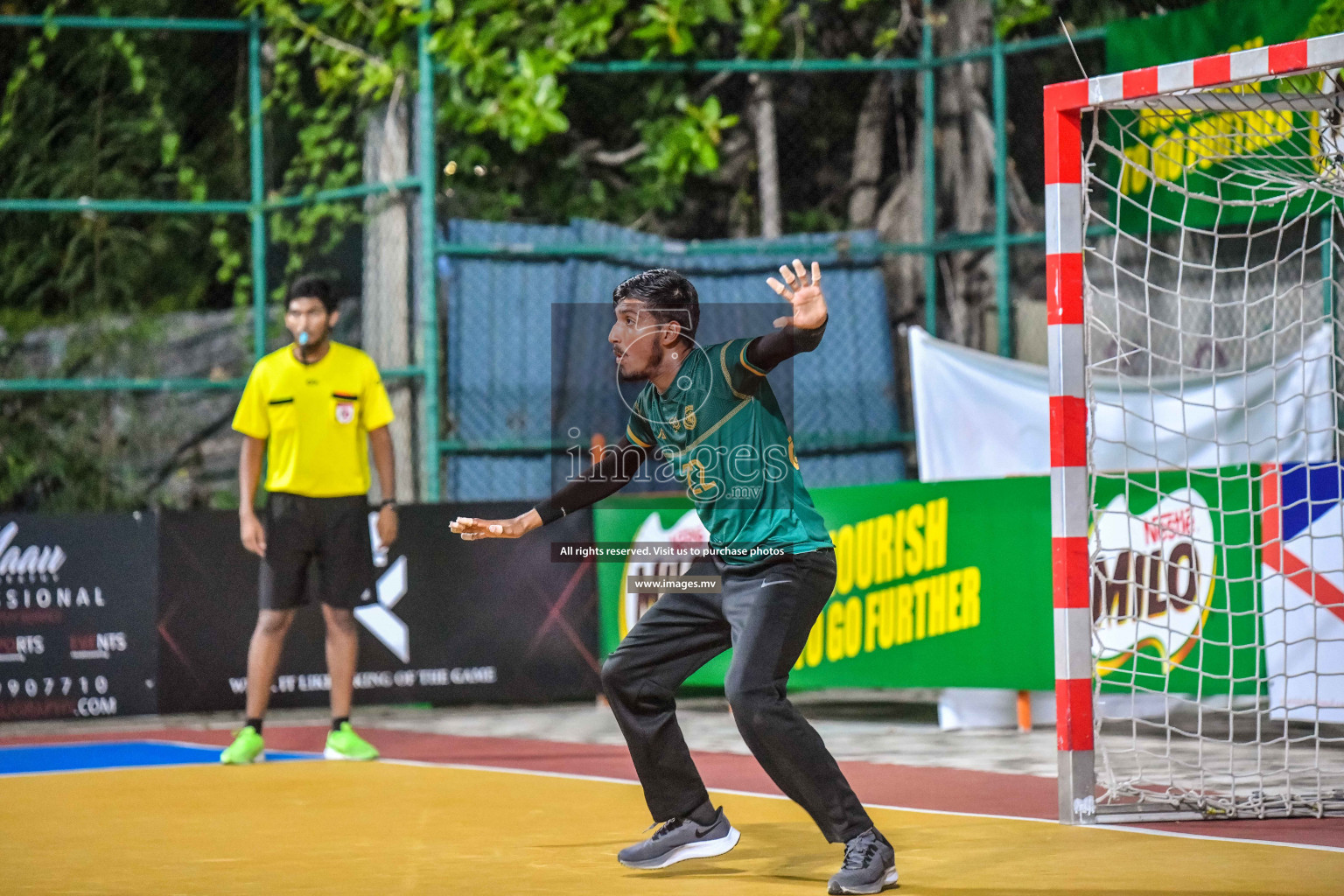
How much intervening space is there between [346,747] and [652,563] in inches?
94.6

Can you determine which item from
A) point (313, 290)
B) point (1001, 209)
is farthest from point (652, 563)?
point (1001, 209)

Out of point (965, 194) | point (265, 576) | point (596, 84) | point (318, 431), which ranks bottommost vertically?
point (265, 576)

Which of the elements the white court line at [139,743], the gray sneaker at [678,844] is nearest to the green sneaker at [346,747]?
the white court line at [139,743]

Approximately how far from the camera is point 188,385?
1128 cm

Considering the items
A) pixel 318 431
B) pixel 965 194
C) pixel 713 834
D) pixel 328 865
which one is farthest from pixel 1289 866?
pixel 965 194

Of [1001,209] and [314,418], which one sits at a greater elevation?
[1001,209]

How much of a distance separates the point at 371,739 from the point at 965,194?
20.3 ft

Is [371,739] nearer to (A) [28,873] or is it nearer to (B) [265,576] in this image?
(B) [265,576]

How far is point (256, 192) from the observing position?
1195cm

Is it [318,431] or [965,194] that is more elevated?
[965,194]

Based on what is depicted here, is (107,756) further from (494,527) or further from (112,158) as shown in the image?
(112,158)

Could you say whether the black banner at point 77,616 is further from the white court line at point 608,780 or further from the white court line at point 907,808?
the white court line at point 907,808

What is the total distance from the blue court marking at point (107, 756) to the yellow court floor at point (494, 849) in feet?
2.19

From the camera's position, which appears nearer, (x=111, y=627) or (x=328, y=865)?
(x=328, y=865)
